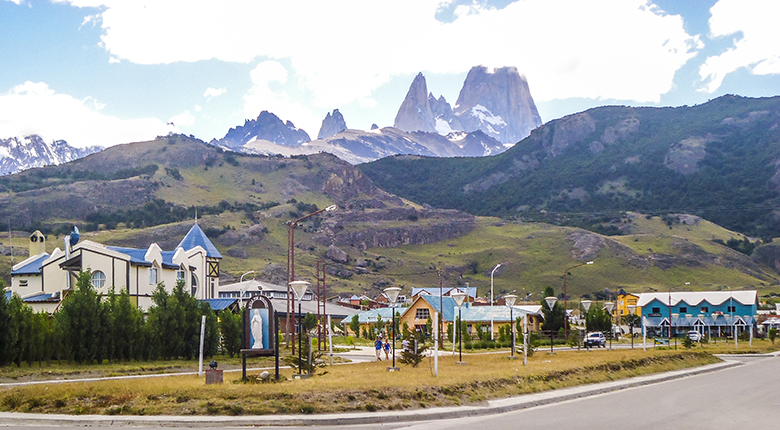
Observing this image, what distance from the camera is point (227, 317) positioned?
144 ft

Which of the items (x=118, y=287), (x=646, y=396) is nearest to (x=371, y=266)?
(x=118, y=287)

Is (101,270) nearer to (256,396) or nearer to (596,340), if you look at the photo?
(256,396)

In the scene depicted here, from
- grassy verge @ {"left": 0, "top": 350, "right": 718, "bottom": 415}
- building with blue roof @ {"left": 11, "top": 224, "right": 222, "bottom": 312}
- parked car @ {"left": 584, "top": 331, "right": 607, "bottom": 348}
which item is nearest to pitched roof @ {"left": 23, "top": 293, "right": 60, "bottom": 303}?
building with blue roof @ {"left": 11, "top": 224, "right": 222, "bottom": 312}

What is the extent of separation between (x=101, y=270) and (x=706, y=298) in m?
84.9

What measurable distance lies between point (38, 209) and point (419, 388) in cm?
19630

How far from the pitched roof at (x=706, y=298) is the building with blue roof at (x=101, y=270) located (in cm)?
7162

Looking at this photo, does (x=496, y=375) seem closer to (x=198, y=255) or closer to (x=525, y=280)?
(x=198, y=255)

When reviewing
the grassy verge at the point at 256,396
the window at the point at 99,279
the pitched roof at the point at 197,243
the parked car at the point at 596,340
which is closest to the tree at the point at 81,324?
the grassy verge at the point at 256,396

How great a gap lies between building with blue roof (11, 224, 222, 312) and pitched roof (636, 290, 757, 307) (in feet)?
235

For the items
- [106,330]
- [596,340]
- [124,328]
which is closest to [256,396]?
[106,330]

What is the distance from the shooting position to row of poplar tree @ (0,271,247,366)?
33781mm

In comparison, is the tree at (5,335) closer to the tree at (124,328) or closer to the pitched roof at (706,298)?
the tree at (124,328)

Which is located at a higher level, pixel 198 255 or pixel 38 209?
pixel 38 209

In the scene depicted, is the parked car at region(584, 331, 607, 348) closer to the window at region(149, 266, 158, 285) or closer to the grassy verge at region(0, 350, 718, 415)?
the window at region(149, 266, 158, 285)
